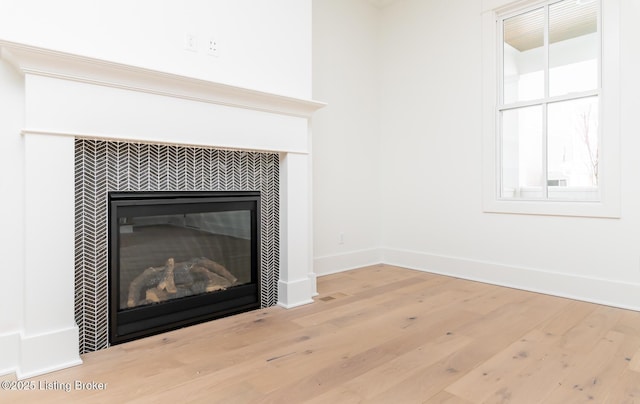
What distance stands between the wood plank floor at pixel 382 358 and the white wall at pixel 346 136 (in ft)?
3.53

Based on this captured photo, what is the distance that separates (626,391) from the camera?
1.48 meters

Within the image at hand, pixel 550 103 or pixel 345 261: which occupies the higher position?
pixel 550 103

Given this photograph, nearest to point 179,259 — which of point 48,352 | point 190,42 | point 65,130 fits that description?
point 48,352

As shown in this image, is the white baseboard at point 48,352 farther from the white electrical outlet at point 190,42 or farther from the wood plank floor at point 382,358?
the white electrical outlet at point 190,42

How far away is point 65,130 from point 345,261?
99.7 inches

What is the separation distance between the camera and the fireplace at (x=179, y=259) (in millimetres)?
1958

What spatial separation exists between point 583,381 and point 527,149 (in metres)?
1.96

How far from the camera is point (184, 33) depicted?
209 cm

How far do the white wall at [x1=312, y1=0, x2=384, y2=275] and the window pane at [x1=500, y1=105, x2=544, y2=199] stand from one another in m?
1.27

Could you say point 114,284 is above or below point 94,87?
below

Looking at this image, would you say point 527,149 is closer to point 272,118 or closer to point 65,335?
point 272,118

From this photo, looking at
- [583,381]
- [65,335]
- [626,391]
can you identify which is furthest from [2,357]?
[626,391]

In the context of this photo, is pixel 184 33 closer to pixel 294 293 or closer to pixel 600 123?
pixel 294 293

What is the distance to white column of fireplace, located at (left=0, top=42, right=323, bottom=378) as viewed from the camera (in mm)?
1633
